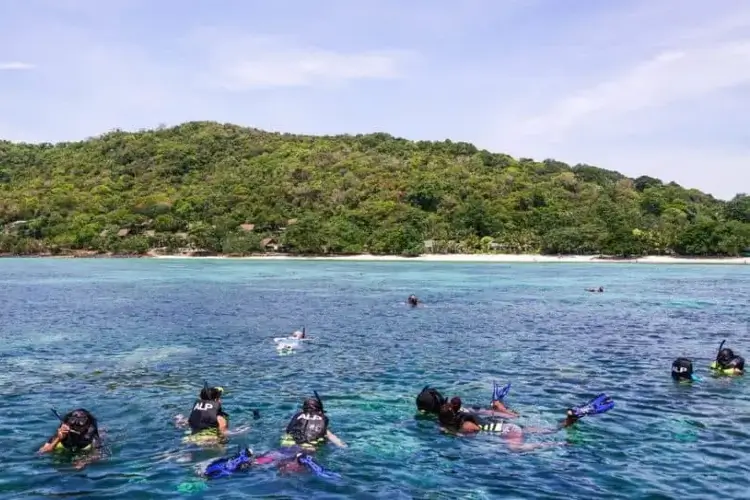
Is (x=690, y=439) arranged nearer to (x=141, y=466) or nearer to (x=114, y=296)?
(x=141, y=466)

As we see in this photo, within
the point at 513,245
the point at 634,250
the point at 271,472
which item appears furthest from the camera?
the point at 513,245

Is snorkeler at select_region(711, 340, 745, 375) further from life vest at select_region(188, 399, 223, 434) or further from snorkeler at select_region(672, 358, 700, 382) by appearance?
life vest at select_region(188, 399, 223, 434)

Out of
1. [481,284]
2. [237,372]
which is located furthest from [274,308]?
[481,284]

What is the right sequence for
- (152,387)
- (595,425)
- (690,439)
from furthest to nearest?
1. (152,387)
2. (595,425)
3. (690,439)

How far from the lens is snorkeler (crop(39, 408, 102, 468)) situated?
13672mm

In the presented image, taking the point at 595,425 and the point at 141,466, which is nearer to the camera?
the point at 141,466

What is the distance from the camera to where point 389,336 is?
3181 centimetres

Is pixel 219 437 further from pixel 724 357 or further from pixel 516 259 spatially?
pixel 516 259

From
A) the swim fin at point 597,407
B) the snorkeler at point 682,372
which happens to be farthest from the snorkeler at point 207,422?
the snorkeler at point 682,372

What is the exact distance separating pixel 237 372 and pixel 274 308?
21992mm

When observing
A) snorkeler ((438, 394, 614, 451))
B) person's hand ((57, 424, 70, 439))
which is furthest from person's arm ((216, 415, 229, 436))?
snorkeler ((438, 394, 614, 451))

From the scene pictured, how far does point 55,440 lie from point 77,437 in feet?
1.96

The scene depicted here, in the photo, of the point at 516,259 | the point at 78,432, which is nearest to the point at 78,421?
the point at 78,432

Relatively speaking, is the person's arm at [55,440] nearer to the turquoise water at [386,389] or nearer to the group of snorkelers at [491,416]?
the turquoise water at [386,389]
